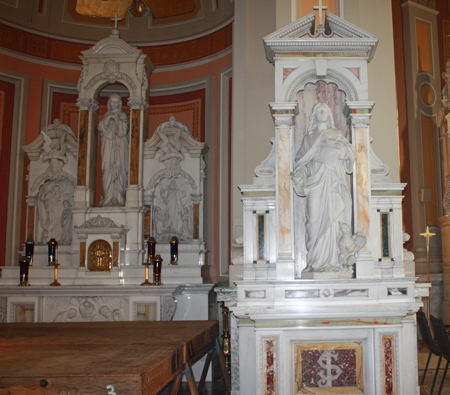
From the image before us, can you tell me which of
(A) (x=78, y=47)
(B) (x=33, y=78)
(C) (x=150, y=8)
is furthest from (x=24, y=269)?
(C) (x=150, y=8)

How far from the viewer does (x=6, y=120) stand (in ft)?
25.4

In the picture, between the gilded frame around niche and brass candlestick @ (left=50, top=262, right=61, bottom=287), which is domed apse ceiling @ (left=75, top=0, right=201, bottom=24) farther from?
brass candlestick @ (left=50, top=262, right=61, bottom=287)

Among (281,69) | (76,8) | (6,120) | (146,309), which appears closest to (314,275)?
(281,69)

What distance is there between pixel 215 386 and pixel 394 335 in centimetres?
223

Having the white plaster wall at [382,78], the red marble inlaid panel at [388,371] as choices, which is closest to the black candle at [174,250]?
the white plaster wall at [382,78]

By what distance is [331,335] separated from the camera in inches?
149

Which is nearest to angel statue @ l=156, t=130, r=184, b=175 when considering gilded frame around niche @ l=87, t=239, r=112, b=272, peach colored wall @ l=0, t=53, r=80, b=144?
gilded frame around niche @ l=87, t=239, r=112, b=272

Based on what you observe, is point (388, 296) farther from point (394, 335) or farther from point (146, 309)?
point (146, 309)

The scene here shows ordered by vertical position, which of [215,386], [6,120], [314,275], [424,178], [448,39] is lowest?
[215,386]

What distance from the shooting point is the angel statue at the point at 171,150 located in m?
6.64

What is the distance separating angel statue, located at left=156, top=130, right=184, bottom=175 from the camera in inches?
262

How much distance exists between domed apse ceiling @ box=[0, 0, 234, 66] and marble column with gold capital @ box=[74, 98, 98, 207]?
2.03 m

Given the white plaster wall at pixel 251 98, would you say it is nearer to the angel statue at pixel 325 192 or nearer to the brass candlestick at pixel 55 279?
the angel statue at pixel 325 192

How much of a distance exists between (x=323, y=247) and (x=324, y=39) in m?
1.84
